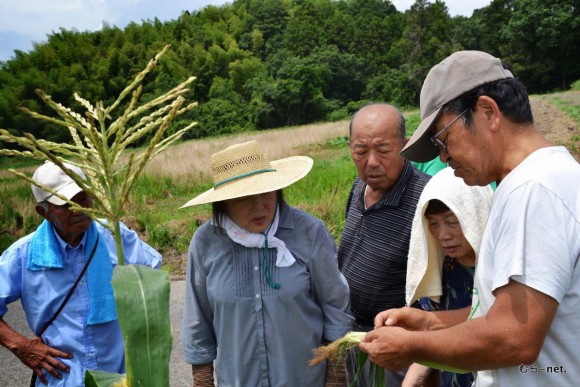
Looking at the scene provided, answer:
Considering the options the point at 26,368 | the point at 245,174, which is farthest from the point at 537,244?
the point at 26,368

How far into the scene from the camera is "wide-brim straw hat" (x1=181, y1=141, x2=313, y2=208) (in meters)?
2.26

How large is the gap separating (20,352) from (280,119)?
48.7m

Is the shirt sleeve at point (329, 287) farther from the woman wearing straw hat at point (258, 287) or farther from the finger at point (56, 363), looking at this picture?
the finger at point (56, 363)

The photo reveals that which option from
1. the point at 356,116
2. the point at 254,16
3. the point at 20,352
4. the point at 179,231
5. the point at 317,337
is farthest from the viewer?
the point at 254,16

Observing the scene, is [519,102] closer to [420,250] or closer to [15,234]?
[420,250]

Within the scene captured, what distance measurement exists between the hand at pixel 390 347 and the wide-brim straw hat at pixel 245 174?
77 centimetres

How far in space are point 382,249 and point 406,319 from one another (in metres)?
0.69

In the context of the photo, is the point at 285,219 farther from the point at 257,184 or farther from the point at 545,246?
the point at 545,246

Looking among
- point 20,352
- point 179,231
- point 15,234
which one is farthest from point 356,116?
point 15,234

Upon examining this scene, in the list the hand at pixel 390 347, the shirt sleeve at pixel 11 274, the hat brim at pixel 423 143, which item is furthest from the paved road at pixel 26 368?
the hat brim at pixel 423 143

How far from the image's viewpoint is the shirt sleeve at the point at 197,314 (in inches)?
93.1

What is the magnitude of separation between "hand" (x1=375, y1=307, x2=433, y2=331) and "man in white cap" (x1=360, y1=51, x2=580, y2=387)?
10.4 inches

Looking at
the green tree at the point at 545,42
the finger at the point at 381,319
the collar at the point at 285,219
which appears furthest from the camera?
the green tree at the point at 545,42

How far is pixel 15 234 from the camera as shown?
31.5 ft
